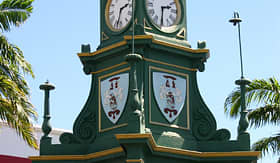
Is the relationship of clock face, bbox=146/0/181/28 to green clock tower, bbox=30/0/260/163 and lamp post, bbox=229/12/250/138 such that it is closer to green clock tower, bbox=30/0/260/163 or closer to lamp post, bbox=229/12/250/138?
green clock tower, bbox=30/0/260/163

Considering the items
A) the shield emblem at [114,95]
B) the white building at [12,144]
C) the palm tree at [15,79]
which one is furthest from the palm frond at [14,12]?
the white building at [12,144]

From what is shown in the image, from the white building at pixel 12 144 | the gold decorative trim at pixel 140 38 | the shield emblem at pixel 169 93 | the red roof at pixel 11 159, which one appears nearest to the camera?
the gold decorative trim at pixel 140 38

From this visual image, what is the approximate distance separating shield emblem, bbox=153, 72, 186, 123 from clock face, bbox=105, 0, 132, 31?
5.91 feet

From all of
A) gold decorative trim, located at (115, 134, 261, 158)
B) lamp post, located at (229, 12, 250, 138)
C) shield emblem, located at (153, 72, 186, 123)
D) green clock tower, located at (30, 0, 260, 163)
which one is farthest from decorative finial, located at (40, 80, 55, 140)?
lamp post, located at (229, 12, 250, 138)

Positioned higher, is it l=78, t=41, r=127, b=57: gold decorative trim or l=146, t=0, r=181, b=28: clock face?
l=146, t=0, r=181, b=28: clock face

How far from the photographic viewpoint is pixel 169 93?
915 inches

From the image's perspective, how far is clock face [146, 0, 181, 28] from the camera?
2362 centimetres

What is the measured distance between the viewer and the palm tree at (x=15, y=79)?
24.7 meters

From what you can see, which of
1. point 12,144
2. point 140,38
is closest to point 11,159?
point 12,144

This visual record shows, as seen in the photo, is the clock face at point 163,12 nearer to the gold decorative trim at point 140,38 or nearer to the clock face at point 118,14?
the clock face at point 118,14

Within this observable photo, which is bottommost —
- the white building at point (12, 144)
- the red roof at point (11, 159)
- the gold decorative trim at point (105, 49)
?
the red roof at point (11, 159)

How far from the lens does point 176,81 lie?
23.5 metres

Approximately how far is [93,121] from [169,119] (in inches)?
88.4

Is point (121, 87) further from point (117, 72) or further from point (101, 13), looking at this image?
point (101, 13)
